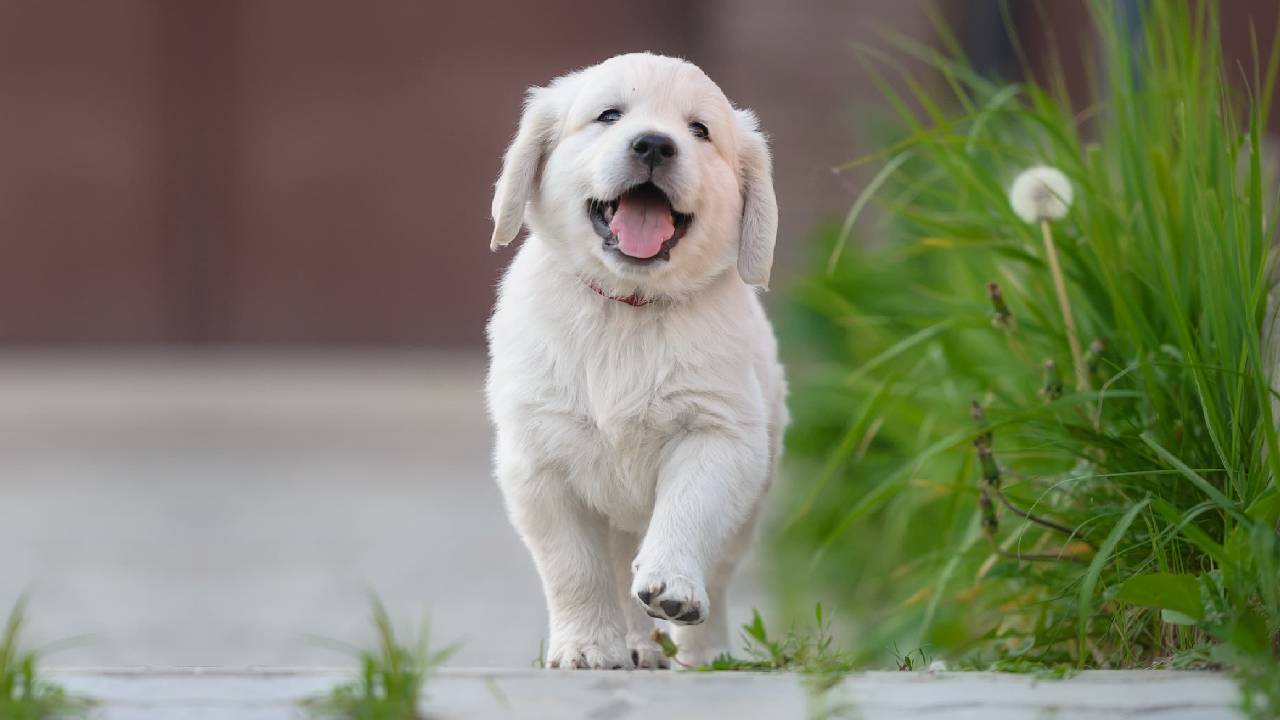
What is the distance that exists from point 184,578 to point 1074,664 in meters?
3.71

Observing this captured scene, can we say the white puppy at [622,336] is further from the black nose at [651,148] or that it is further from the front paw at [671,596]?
the front paw at [671,596]

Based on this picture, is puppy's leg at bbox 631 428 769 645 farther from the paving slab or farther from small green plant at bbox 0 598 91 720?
small green plant at bbox 0 598 91 720

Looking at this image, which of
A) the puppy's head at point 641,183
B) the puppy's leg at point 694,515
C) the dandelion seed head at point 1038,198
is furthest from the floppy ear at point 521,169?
the dandelion seed head at point 1038,198

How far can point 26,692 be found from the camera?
2.47 meters

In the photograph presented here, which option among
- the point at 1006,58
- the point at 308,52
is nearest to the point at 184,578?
the point at 1006,58

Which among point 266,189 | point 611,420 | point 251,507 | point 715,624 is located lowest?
point 715,624

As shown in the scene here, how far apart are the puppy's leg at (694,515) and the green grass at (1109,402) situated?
0.53 meters

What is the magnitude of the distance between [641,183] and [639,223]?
80 mm

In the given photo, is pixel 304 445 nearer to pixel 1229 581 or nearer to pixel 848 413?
pixel 848 413

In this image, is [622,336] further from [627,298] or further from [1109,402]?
[1109,402]

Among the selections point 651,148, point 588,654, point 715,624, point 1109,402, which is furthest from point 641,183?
point 1109,402

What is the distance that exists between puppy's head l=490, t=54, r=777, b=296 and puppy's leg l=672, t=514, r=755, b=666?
0.64 meters

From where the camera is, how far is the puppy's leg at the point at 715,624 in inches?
137

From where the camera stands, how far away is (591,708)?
2.56 m
